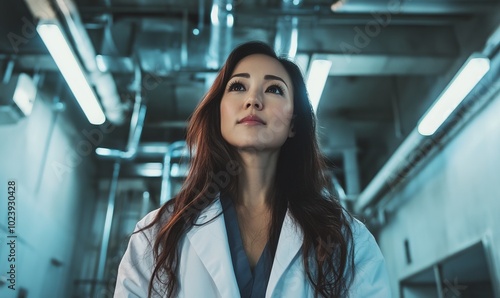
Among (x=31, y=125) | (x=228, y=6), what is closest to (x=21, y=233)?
(x=31, y=125)

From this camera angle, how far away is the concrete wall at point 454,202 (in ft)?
9.62

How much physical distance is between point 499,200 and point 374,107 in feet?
8.66

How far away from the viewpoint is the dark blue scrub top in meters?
1.03

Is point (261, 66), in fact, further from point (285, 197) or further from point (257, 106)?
point (285, 197)

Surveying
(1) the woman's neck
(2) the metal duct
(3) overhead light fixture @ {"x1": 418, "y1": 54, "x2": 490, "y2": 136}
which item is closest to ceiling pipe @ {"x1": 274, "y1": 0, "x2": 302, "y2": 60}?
(2) the metal duct

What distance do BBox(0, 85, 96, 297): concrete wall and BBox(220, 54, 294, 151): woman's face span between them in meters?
2.18

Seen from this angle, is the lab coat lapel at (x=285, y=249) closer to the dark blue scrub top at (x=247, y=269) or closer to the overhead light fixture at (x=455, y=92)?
the dark blue scrub top at (x=247, y=269)

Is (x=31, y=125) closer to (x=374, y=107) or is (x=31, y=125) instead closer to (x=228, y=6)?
(x=228, y=6)

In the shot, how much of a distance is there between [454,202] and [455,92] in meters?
1.10

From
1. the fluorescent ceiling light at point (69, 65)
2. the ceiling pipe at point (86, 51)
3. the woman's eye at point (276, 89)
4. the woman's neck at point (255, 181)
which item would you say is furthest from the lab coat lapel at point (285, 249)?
the ceiling pipe at point (86, 51)

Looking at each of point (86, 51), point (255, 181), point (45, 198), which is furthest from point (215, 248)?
point (45, 198)

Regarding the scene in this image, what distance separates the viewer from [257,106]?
1.22 meters

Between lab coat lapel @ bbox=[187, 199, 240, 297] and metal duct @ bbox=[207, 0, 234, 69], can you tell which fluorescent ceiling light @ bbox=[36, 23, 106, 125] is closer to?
metal duct @ bbox=[207, 0, 234, 69]

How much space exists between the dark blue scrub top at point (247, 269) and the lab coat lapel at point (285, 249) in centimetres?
3
